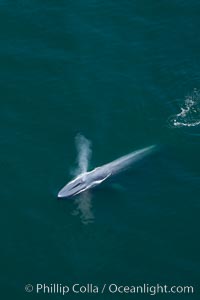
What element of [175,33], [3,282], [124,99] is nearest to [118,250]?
[3,282]

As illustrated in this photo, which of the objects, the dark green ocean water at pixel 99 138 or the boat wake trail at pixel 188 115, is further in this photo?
the boat wake trail at pixel 188 115

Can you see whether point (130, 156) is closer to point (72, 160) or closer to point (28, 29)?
point (72, 160)

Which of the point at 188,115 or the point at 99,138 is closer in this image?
the point at 99,138

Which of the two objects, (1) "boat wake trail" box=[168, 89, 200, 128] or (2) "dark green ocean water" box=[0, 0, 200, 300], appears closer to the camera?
(2) "dark green ocean water" box=[0, 0, 200, 300]

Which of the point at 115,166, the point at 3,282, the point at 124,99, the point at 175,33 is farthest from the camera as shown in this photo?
the point at 175,33
